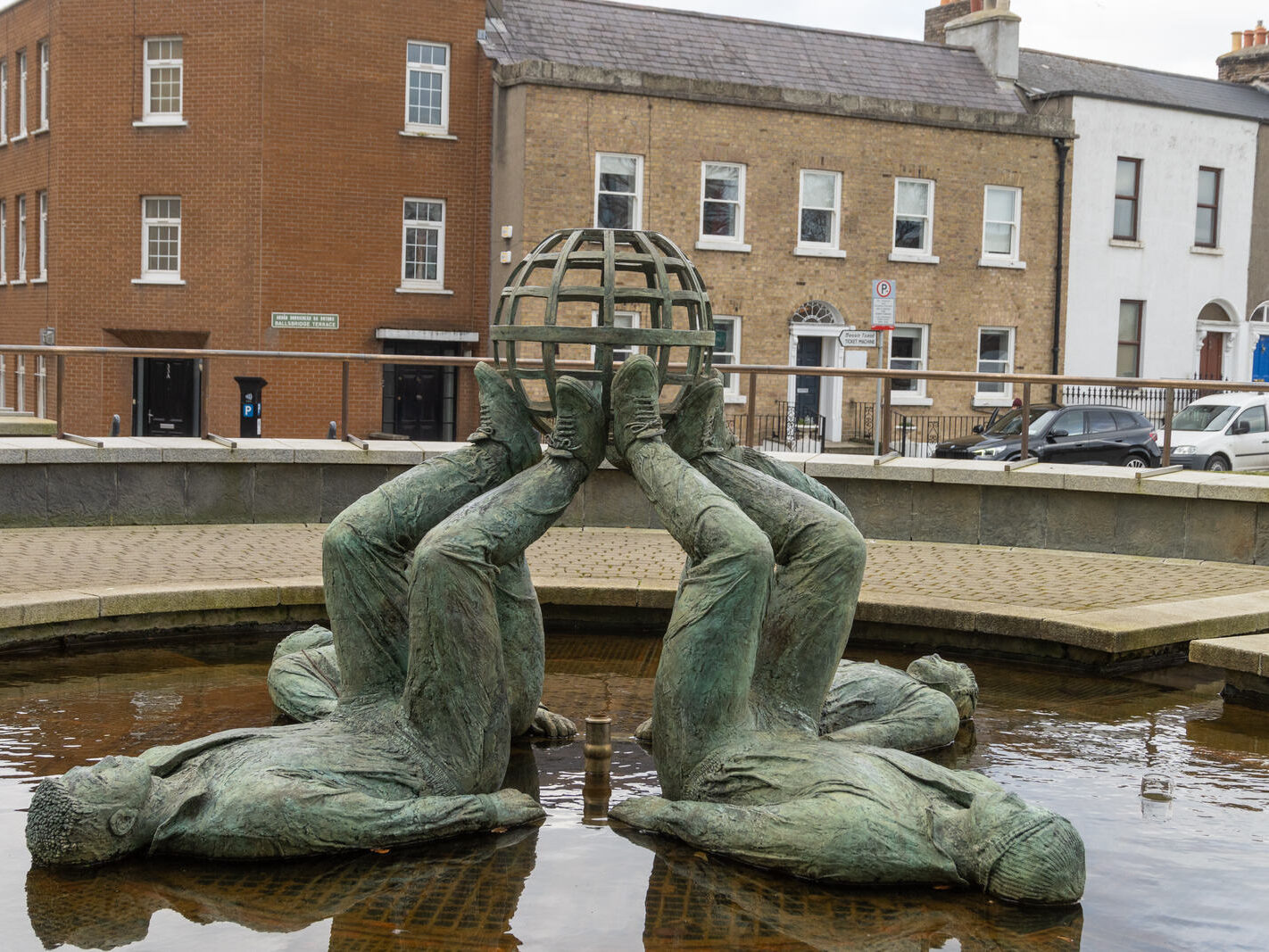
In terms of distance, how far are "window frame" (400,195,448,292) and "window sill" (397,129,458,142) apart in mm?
1232

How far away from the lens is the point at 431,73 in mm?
29922

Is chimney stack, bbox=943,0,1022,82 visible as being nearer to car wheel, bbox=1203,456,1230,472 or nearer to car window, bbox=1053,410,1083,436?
car window, bbox=1053,410,1083,436

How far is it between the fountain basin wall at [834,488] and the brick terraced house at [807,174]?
1504cm

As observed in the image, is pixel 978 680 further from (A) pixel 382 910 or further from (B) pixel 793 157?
Answer: (B) pixel 793 157

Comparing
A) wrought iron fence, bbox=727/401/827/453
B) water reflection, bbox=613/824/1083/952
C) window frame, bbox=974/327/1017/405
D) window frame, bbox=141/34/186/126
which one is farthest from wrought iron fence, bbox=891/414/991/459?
window frame, bbox=141/34/186/126

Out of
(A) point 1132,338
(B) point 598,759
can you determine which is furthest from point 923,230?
(B) point 598,759

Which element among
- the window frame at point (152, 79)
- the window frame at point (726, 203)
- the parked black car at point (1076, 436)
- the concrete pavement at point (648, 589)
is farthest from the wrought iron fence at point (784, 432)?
the window frame at point (152, 79)

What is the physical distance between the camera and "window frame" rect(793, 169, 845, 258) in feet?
102

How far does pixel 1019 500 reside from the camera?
1193cm

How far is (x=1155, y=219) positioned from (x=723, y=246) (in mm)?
12318

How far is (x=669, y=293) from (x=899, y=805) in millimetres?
1909

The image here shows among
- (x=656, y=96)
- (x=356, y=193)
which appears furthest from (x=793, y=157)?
(x=356, y=193)

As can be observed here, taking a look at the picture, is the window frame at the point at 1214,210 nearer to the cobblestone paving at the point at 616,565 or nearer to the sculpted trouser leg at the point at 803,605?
the cobblestone paving at the point at 616,565

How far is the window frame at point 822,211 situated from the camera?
31141 mm
